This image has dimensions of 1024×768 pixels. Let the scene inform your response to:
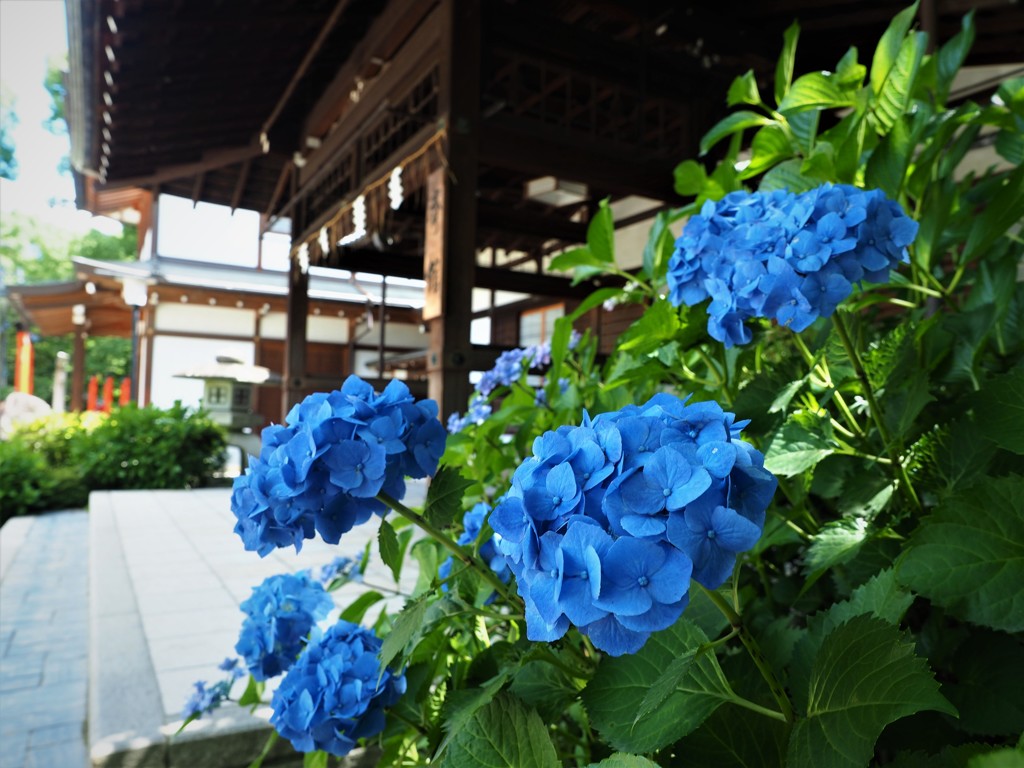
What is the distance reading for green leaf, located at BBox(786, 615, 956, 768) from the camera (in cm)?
52

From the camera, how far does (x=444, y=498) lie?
82 cm

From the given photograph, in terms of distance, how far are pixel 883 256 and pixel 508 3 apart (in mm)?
4171

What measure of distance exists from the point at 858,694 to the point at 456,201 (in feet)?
12.9

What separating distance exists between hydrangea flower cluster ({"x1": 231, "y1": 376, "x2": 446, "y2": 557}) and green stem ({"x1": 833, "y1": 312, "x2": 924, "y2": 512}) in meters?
0.55

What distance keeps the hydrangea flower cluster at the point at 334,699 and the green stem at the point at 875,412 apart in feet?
2.46

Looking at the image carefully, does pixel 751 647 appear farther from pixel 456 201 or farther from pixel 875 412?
pixel 456 201

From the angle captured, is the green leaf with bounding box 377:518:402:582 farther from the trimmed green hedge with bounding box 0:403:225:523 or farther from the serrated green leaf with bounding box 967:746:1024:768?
the trimmed green hedge with bounding box 0:403:225:523

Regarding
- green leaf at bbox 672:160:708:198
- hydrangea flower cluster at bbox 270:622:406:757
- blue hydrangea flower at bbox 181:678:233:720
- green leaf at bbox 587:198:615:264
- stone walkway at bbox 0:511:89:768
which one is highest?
green leaf at bbox 672:160:708:198

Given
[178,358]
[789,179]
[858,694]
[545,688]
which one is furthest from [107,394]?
[858,694]

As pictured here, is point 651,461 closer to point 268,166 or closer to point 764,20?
point 764,20

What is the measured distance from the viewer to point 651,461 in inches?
18.8

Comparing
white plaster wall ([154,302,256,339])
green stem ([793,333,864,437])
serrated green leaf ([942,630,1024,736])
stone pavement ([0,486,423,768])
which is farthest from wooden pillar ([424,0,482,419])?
white plaster wall ([154,302,256,339])

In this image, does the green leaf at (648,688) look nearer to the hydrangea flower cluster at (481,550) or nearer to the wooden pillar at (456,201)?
the hydrangea flower cluster at (481,550)

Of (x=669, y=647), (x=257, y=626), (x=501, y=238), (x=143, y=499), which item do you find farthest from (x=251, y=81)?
(x=669, y=647)
